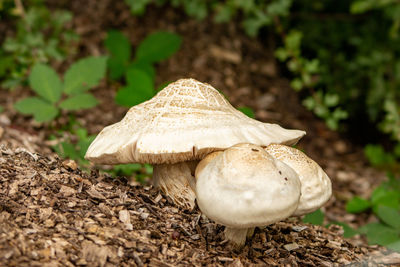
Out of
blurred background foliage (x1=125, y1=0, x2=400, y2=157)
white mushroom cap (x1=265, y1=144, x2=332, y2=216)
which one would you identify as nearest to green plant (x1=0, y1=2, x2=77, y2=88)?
blurred background foliage (x1=125, y1=0, x2=400, y2=157)

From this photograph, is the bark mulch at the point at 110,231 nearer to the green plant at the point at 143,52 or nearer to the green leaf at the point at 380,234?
the green leaf at the point at 380,234

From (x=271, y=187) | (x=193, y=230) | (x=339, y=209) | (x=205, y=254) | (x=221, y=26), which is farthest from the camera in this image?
(x=221, y=26)

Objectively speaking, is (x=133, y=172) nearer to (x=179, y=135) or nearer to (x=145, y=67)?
(x=145, y=67)

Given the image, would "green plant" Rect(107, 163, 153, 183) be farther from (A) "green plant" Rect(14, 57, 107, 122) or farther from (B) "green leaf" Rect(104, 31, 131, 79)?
(B) "green leaf" Rect(104, 31, 131, 79)

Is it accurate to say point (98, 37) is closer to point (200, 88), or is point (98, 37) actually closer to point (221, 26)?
point (221, 26)

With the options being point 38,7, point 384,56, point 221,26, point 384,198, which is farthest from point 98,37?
point 384,198

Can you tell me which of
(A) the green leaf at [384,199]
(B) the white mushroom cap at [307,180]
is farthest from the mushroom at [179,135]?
(A) the green leaf at [384,199]
